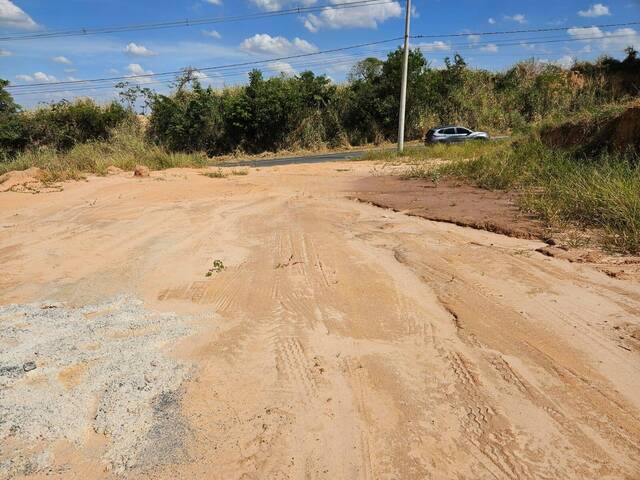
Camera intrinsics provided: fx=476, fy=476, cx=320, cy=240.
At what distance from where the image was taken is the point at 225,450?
2.77m

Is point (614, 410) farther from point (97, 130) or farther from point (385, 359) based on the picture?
point (97, 130)

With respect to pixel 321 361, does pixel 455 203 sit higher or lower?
higher

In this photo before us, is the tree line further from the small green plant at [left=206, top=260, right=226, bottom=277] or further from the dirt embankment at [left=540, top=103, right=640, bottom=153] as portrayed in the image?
the small green plant at [left=206, top=260, right=226, bottom=277]

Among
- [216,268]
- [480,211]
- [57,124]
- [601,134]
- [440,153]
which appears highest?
[57,124]

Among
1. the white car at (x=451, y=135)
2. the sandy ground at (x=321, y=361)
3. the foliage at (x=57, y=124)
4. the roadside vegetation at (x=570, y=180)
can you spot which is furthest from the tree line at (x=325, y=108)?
the sandy ground at (x=321, y=361)

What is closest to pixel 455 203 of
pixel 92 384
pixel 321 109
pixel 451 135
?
pixel 92 384

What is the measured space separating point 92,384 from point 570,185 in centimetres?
744

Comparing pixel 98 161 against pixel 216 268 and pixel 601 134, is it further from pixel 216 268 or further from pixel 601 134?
pixel 601 134

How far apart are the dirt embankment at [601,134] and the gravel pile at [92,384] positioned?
9579 mm

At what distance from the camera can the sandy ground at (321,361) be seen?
106 inches

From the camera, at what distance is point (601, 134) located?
1100cm

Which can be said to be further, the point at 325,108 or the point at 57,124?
the point at 325,108

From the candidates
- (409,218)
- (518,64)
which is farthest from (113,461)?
(518,64)

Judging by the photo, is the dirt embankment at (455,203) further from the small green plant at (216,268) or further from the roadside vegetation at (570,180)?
the small green plant at (216,268)
